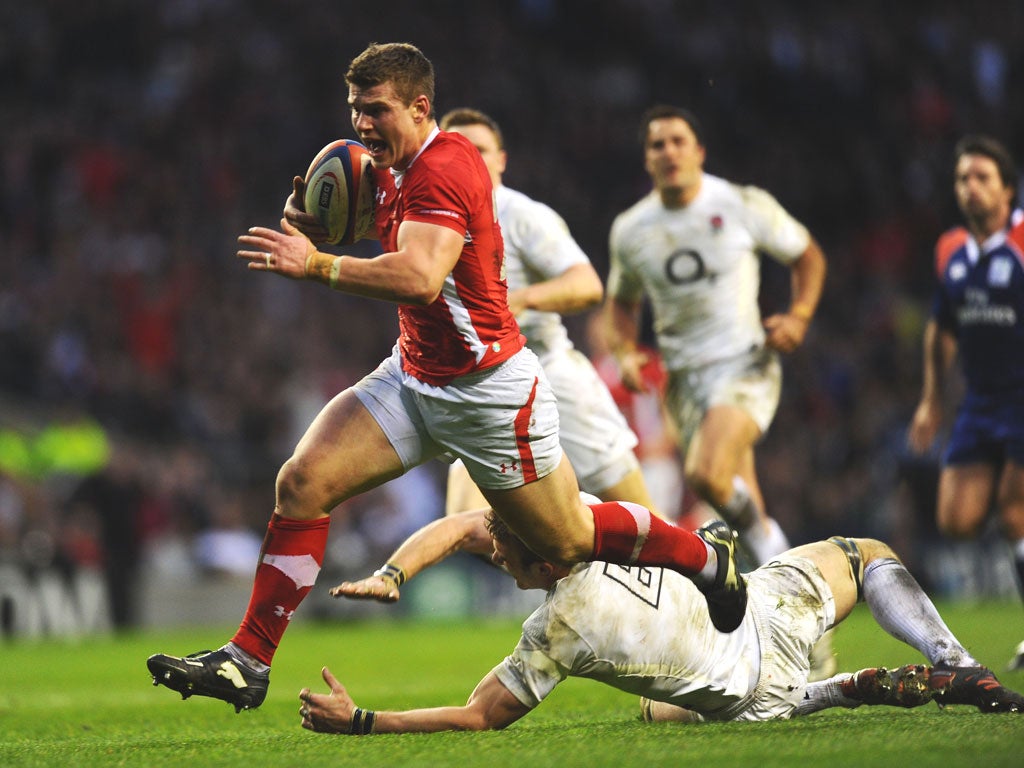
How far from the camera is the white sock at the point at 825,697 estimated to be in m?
5.18

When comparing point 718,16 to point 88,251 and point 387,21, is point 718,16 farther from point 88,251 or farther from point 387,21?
point 88,251

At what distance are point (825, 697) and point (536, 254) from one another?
107 inches

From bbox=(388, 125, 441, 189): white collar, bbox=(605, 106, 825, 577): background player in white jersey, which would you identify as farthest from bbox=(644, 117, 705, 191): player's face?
bbox=(388, 125, 441, 189): white collar

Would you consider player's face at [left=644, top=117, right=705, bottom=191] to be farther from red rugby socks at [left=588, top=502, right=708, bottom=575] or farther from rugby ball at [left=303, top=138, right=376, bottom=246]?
red rugby socks at [left=588, top=502, right=708, bottom=575]

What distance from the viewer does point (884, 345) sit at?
17109 millimetres

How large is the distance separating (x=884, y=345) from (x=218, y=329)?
7.73m

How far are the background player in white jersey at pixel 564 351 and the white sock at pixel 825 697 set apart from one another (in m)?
1.86

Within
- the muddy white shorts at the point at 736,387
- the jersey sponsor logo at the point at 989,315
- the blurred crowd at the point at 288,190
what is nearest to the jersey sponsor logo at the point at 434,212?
the muddy white shorts at the point at 736,387

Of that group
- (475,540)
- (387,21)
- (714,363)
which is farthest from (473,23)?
(475,540)

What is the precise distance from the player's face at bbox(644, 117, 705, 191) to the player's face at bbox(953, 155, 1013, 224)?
1387mm

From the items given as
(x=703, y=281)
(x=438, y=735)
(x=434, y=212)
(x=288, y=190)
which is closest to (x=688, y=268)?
(x=703, y=281)

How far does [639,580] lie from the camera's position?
5031 millimetres

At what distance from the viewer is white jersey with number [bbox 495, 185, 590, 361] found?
705 cm

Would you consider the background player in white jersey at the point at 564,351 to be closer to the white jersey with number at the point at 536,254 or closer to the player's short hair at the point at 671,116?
the white jersey with number at the point at 536,254
